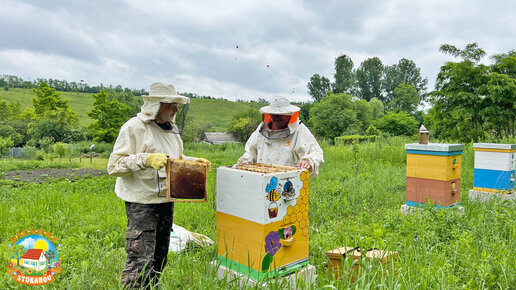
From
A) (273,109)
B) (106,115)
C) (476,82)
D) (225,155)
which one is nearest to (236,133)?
(106,115)

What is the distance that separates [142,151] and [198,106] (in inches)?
2386

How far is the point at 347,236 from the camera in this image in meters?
3.54

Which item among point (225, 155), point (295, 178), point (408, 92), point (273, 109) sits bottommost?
point (225, 155)

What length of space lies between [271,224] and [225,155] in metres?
14.7

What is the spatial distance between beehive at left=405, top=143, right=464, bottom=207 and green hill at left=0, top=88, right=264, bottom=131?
43303 millimetres

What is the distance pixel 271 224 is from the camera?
6.77 ft

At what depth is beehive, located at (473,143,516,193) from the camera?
5.43 meters

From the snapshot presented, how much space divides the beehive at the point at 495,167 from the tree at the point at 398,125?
40.3 metres

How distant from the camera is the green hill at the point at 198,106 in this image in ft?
165

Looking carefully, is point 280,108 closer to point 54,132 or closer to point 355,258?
point 355,258

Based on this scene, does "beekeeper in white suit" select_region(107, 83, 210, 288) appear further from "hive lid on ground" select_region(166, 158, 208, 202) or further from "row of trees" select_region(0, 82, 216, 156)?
"row of trees" select_region(0, 82, 216, 156)

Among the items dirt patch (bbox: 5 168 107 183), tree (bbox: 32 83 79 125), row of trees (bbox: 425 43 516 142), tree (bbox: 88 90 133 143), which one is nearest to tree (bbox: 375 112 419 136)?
row of trees (bbox: 425 43 516 142)

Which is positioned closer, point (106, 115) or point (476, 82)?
point (476, 82)

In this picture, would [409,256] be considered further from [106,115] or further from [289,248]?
[106,115]
